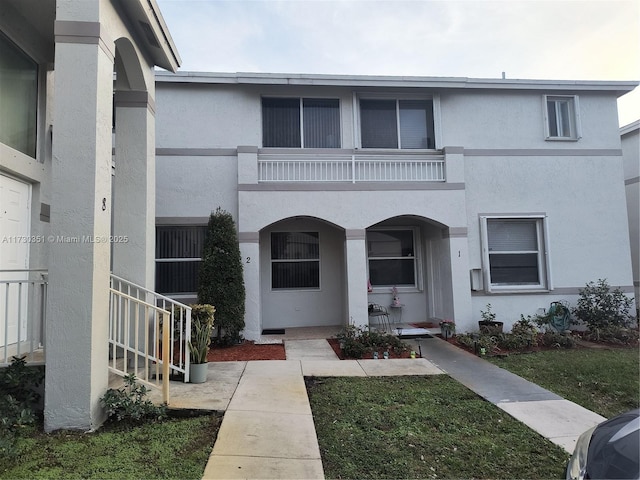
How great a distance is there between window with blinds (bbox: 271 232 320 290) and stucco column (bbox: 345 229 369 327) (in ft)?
5.01

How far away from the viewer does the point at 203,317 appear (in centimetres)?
604

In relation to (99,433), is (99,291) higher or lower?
higher

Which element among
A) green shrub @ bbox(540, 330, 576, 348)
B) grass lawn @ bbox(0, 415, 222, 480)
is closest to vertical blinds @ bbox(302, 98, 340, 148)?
green shrub @ bbox(540, 330, 576, 348)

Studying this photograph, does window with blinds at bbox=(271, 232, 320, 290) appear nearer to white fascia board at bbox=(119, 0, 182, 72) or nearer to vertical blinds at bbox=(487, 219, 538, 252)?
vertical blinds at bbox=(487, 219, 538, 252)

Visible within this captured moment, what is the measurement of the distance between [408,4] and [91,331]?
7.75 meters

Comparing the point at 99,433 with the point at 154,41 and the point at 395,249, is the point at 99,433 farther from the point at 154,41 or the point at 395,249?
the point at 395,249

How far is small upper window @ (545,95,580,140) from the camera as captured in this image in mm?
10367

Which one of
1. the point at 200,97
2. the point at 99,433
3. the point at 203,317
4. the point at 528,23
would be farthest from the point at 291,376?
the point at 528,23

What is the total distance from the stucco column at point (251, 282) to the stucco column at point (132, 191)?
2.73m

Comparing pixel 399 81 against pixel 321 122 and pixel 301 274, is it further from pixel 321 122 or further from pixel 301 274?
pixel 301 274

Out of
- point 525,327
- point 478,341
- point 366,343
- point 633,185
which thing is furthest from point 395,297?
point 633,185

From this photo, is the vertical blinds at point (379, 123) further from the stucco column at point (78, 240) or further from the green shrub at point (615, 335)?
the stucco column at point (78, 240)

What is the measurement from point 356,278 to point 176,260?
424 cm

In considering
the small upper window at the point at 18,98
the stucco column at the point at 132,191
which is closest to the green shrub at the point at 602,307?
the stucco column at the point at 132,191
